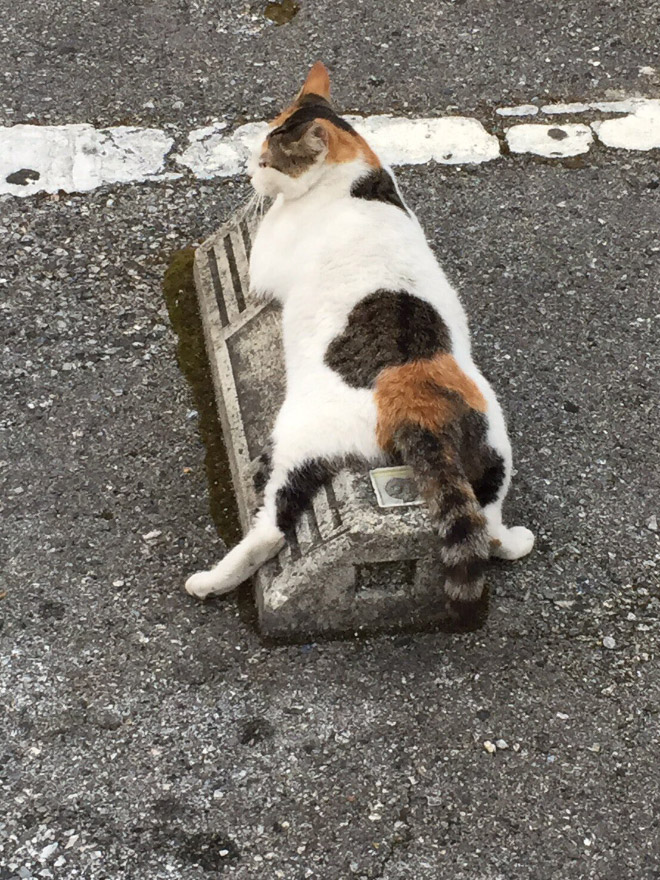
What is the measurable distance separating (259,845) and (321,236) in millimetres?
1914

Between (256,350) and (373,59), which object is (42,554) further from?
(373,59)

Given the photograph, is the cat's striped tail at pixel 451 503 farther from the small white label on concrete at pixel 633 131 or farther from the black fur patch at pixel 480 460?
the small white label on concrete at pixel 633 131

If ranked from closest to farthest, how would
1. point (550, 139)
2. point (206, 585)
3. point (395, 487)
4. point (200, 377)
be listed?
point (395, 487)
point (206, 585)
point (200, 377)
point (550, 139)

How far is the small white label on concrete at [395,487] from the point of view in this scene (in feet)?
9.64

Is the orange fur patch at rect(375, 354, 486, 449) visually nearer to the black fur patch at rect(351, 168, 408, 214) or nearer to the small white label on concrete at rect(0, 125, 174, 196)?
the black fur patch at rect(351, 168, 408, 214)

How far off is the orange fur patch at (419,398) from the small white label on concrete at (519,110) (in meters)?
2.77

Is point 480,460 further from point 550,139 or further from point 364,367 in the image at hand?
point 550,139

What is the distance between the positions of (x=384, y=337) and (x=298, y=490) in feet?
1.73

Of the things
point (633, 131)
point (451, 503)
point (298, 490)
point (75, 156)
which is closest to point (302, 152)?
point (298, 490)

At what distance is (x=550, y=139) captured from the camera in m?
5.10

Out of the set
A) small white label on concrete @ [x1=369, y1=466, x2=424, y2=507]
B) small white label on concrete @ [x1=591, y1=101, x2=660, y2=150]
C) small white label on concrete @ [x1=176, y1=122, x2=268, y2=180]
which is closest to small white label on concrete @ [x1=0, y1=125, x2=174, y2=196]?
small white label on concrete @ [x1=176, y1=122, x2=268, y2=180]

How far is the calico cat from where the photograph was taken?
2.83m

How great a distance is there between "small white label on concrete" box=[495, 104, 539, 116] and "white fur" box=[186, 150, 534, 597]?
6.54ft

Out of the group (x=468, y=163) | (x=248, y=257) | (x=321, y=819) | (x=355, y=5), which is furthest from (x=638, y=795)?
(x=355, y=5)
